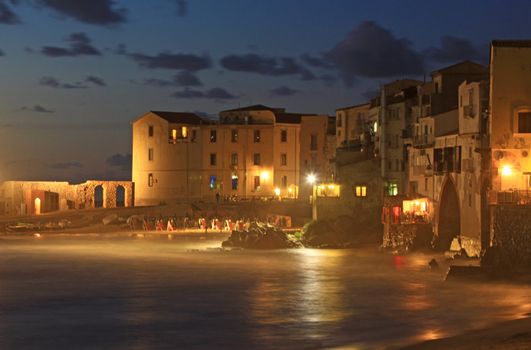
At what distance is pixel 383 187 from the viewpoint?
72.1 meters

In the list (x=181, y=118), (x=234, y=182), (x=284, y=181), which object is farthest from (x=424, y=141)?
(x=181, y=118)

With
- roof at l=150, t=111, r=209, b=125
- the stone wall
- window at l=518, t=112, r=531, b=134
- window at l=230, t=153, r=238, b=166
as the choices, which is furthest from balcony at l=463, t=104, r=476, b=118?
roof at l=150, t=111, r=209, b=125

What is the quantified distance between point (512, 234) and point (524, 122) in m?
7.67

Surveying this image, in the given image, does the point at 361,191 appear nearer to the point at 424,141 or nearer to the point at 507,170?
the point at 424,141

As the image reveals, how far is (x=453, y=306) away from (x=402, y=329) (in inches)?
211

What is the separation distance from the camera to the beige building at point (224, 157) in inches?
3546

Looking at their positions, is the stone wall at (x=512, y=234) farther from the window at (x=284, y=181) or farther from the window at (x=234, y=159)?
the window at (x=234, y=159)

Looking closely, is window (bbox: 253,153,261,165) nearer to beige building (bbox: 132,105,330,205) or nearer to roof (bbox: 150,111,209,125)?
beige building (bbox: 132,105,330,205)

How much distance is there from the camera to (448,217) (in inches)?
2251

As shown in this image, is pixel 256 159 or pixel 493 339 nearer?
pixel 493 339

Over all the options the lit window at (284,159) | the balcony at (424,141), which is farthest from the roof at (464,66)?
the lit window at (284,159)

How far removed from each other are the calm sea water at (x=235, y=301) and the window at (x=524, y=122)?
8.28 m

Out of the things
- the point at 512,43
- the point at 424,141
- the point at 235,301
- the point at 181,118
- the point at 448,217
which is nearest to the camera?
the point at 235,301

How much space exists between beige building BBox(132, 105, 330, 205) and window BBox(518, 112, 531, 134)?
40.5 metres
